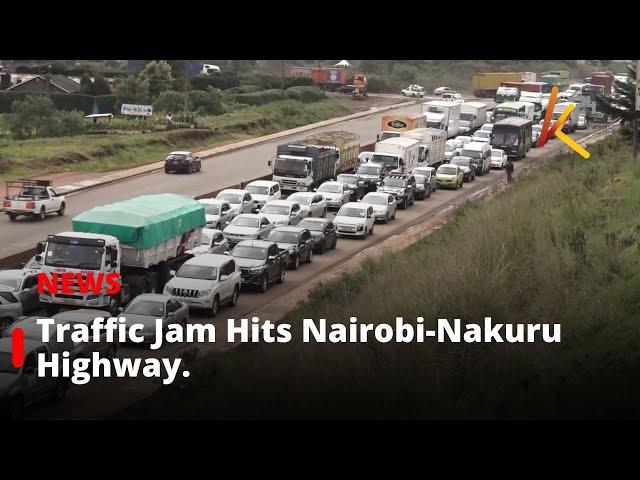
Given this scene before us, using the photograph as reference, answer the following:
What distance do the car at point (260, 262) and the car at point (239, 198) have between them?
23.2 ft

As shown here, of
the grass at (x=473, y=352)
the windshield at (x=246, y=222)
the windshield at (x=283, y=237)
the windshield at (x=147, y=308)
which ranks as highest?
the grass at (x=473, y=352)

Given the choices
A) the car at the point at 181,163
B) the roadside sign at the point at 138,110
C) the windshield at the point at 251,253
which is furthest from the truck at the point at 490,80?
the windshield at the point at 251,253

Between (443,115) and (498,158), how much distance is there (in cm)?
577

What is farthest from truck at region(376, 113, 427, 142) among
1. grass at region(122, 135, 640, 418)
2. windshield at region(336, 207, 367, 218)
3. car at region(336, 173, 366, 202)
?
grass at region(122, 135, 640, 418)

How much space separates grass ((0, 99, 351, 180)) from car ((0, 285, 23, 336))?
19.7 metres

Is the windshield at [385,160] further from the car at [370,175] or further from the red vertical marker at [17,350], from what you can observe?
the red vertical marker at [17,350]

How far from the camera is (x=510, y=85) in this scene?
6266cm

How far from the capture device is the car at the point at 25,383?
16.4 m

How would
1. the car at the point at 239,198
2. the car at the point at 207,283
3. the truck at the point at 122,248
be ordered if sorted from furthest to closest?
the car at the point at 239,198, the car at the point at 207,283, the truck at the point at 122,248

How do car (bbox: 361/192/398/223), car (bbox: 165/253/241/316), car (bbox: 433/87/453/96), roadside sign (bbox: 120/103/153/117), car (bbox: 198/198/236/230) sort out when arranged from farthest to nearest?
car (bbox: 433/87/453/96), roadside sign (bbox: 120/103/153/117), car (bbox: 361/192/398/223), car (bbox: 198/198/236/230), car (bbox: 165/253/241/316)

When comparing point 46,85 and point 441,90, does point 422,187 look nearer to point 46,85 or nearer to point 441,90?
point 46,85

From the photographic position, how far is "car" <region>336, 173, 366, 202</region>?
137ft

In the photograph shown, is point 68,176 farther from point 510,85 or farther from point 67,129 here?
point 510,85

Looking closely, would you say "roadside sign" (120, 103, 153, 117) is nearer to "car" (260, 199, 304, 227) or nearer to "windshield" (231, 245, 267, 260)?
"car" (260, 199, 304, 227)
